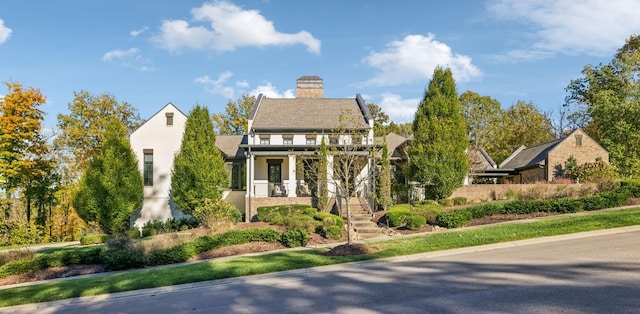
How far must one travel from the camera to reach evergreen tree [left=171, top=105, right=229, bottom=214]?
2555 centimetres

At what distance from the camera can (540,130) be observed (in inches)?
1957

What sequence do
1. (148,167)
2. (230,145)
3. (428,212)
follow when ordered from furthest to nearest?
(230,145)
(148,167)
(428,212)

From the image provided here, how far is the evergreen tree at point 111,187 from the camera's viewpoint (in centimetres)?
2517

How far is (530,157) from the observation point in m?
34.5

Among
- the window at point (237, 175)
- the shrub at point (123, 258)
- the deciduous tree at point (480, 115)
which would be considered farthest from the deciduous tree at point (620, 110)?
the shrub at point (123, 258)

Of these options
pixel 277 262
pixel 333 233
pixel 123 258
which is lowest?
pixel 123 258

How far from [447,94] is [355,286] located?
19438 millimetres

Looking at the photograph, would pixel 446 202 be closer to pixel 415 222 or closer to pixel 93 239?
pixel 415 222

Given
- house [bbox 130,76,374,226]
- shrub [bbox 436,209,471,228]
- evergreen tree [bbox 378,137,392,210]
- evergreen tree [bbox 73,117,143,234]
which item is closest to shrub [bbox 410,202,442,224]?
shrub [bbox 436,209,471,228]

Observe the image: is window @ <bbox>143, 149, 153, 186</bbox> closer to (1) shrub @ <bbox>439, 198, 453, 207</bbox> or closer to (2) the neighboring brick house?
(1) shrub @ <bbox>439, 198, 453, 207</bbox>

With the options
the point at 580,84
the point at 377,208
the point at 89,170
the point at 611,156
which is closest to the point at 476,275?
the point at 377,208

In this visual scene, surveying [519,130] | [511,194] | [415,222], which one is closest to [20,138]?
[415,222]

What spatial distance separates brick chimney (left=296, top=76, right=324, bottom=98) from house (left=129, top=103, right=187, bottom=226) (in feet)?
31.6

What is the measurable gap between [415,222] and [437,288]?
11.2 meters
